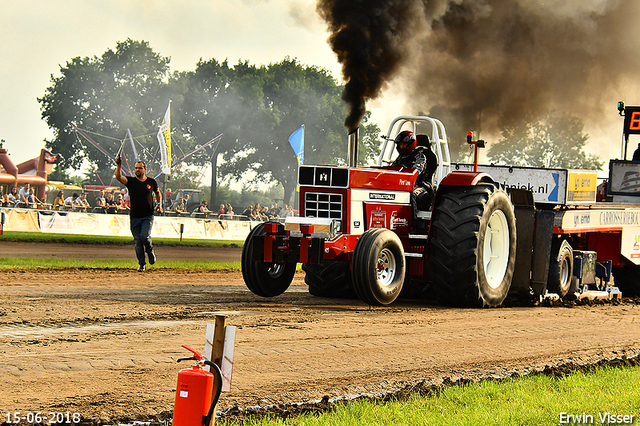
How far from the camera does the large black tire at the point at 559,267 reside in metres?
11.7

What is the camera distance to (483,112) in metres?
19.8

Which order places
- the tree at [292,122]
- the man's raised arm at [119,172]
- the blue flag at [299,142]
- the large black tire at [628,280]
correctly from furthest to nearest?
the tree at [292,122] < the blue flag at [299,142] < the large black tire at [628,280] < the man's raised arm at [119,172]

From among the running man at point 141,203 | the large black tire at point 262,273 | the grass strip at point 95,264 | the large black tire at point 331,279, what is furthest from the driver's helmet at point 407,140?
the grass strip at point 95,264

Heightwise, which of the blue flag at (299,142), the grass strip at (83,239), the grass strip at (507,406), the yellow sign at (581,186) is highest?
the blue flag at (299,142)

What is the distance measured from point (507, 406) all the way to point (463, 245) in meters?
4.84

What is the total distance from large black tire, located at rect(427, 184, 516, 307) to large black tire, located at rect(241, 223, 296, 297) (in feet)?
6.53

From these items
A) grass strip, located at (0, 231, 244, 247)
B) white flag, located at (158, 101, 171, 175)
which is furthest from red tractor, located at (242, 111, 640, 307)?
white flag, located at (158, 101, 171, 175)

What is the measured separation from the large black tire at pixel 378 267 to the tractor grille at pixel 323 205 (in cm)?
80

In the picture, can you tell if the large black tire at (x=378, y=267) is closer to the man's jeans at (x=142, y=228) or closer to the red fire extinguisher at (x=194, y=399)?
the red fire extinguisher at (x=194, y=399)

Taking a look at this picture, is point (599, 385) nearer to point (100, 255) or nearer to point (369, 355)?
point (369, 355)

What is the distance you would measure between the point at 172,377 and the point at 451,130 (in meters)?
15.5

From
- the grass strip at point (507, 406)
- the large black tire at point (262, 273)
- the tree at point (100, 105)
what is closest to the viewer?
the grass strip at point (507, 406)

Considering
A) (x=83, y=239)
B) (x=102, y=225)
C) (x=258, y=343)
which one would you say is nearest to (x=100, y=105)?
(x=102, y=225)

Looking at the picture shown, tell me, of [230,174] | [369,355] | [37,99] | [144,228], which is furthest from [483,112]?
[37,99]
